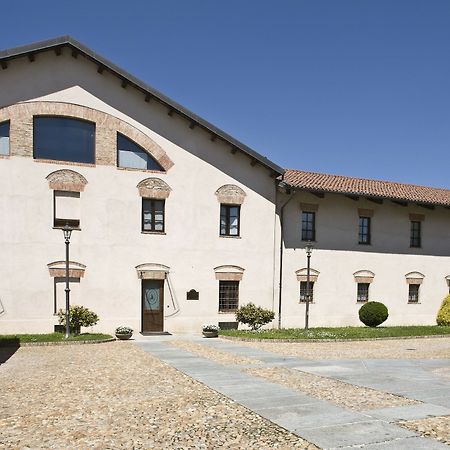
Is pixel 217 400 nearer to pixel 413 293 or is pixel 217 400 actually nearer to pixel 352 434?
pixel 352 434

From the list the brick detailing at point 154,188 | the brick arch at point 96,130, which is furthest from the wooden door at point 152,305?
the brick arch at point 96,130

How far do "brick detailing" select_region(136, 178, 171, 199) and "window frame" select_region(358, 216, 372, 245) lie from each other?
10741mm

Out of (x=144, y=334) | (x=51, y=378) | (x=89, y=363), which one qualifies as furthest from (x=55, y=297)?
(x=51, y=378)

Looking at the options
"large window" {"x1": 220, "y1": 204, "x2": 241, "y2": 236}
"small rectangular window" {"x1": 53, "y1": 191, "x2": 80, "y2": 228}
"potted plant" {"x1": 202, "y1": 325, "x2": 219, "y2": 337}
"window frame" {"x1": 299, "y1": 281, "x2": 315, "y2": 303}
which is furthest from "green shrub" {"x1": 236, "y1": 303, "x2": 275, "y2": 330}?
"small rectangular window" {"x1": 53, "y1": 191, "x2": 80, "y2": 228}

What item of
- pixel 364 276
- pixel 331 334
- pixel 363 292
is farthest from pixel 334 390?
pixel 363 292

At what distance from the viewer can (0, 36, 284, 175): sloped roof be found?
18.4 meters

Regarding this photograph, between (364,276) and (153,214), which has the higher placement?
(153,214)

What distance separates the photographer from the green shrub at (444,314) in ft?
82.1

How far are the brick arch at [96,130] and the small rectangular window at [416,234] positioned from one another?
47.6 ft

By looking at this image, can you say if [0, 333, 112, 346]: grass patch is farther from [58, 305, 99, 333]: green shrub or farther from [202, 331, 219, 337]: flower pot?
[202, 331, 219, 337]: flower pot

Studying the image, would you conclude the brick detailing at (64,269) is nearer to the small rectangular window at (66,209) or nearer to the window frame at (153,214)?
the small rectangular window at (66,209)

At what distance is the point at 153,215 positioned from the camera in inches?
824

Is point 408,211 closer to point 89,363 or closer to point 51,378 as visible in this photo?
point 89,363

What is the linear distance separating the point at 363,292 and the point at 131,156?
14034 mm
